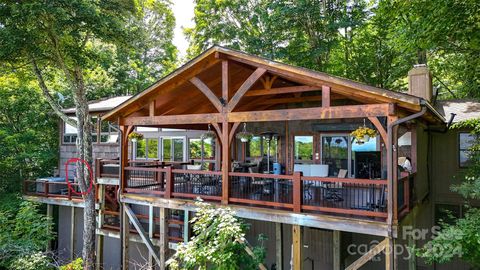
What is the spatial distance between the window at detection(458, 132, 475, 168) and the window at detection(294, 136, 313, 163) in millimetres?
4897

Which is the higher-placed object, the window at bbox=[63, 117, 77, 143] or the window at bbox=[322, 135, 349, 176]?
the window at bbox=[63, 117, 77, 143]

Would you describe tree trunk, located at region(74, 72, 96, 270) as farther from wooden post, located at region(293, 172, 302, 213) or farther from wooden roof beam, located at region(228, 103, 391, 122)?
wooden post, located at region(293, 172, 302, 213)

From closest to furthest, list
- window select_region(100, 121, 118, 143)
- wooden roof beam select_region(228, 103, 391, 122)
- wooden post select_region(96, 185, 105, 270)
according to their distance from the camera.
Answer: wooden roof beam select_region(228, 103, 391, 122), wooden post select_region(96, 185, 105, 270), window select_region(100, 121, 118, 143)

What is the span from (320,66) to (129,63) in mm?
15057

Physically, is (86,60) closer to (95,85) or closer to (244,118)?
(244,118)

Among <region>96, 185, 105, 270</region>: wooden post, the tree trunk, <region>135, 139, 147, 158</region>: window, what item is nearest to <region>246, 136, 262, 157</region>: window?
<region>135, 139, 147, 158</region>: window

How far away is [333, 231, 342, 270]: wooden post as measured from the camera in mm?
9172

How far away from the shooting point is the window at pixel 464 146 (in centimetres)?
1077

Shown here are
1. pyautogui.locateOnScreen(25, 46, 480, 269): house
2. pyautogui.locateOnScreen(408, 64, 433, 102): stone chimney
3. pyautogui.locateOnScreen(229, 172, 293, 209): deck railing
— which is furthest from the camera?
pyautogui.locateOnScreen(408, 64, 433, 102): stone chimney

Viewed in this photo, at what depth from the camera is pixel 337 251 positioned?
30.1 feet

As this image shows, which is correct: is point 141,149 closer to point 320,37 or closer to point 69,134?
point 69,134

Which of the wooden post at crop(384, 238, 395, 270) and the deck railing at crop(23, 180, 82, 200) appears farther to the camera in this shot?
the deck railing at crop(23, 180, 82, 200)

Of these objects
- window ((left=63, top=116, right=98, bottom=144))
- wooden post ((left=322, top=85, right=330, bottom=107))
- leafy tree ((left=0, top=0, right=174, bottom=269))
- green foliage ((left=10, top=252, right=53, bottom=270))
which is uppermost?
leafy tree ((left=0, top=0, right=174, bottom=269))

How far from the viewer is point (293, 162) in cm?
1208
